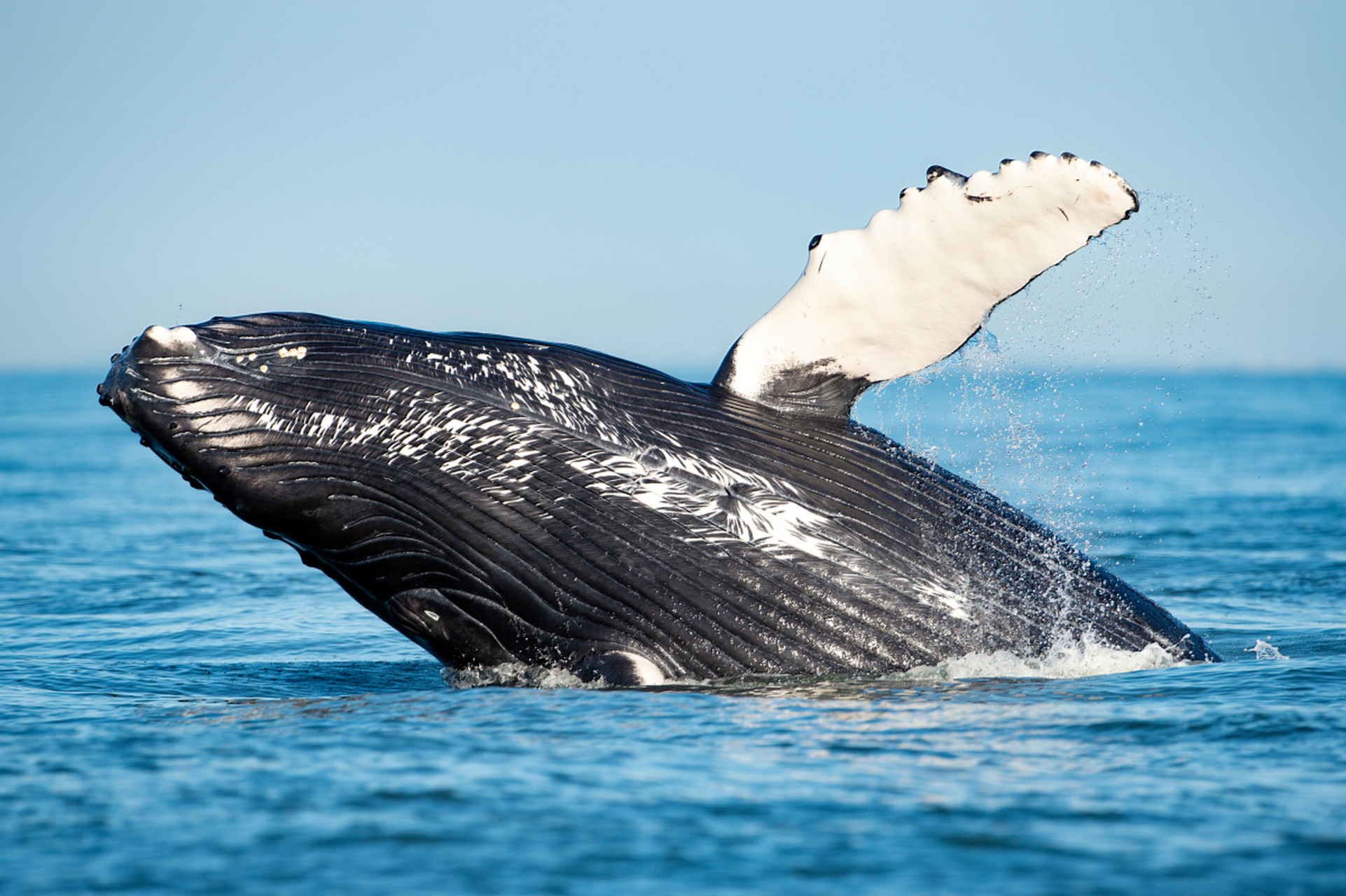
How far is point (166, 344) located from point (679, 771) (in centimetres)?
465

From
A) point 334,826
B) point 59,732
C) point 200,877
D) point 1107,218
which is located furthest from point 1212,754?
point 59,732

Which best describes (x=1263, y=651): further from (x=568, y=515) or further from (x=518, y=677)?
(x=518, y=677)

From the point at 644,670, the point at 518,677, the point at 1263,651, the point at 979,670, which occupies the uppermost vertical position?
the point at 1263,651

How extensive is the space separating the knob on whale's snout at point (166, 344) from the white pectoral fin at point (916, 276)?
3.56m

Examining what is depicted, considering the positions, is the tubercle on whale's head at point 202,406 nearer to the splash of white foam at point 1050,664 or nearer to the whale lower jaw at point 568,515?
the whale lower jaw at point 568,515

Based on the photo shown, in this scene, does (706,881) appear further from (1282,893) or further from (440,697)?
(440,697)

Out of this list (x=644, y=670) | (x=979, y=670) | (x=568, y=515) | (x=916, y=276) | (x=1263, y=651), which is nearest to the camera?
(x=644, y=670)

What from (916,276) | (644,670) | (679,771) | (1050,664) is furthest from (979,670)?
(679,771)

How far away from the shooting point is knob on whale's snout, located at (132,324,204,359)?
28.0 feet

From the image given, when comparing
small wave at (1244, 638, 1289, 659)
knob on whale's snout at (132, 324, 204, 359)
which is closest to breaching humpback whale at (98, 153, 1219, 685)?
knob on whale's snout at (132, 324, 204, 359)

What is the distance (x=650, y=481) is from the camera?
866 centimetres

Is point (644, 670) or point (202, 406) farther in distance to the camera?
point (202, 406)

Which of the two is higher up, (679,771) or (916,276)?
(916,276)

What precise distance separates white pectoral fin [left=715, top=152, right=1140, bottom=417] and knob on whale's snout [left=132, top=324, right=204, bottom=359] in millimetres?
3561
